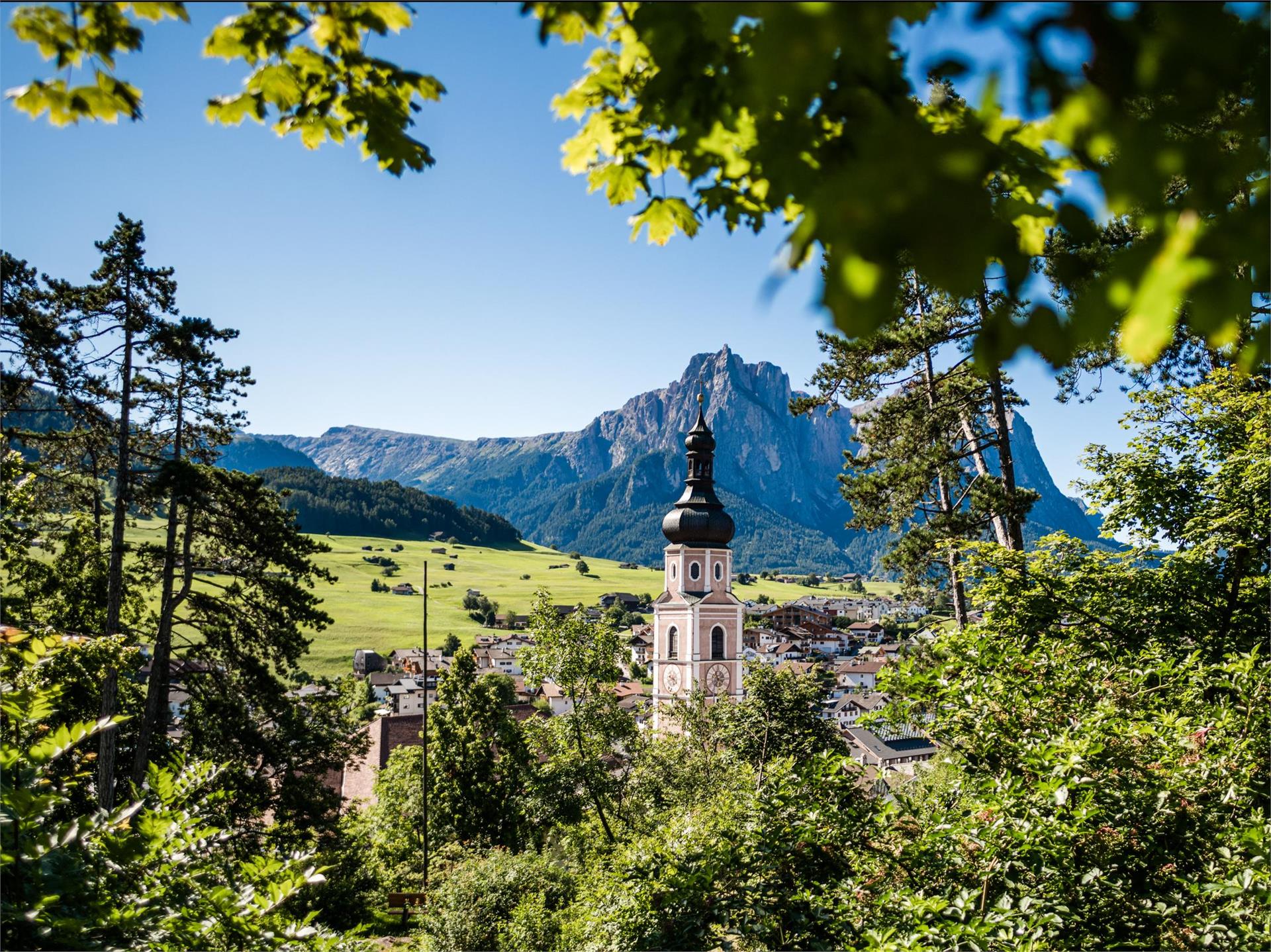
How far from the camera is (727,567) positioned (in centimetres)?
4800

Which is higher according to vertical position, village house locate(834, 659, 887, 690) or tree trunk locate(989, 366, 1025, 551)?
tree trunk locate(989, 366, 1025, 551)

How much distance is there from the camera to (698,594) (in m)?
47.1

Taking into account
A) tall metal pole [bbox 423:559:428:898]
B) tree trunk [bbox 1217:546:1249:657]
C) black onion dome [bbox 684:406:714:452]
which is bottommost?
tall metal pole [bbox 423:559:428:898]

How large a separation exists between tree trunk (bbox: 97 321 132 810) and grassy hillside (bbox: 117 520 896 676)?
157ft

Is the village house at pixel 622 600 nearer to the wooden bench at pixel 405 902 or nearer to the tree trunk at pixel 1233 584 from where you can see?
the wooden bench at pixel 405 902

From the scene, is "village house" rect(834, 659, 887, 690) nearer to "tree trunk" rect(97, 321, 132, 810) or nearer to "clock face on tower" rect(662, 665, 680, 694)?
"clock face on tower" rect(662, 665, 680, 694)

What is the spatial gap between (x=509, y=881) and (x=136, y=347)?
12.8 metres

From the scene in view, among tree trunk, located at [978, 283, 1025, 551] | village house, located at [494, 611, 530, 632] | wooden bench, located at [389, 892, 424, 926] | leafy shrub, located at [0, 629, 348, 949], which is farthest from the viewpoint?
village house, located at [494, 611, 530, 632]

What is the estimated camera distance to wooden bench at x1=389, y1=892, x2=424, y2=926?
17.8 m

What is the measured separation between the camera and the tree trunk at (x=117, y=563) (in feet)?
43.6

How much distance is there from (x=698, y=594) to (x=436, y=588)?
3134 inches

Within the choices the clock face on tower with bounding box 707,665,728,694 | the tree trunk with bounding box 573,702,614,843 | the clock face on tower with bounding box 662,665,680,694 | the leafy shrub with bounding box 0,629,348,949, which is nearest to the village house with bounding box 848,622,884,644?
the clock face on tower with bounding box 707,665,728,694

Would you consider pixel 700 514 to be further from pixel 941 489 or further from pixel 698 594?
pixel 941 489

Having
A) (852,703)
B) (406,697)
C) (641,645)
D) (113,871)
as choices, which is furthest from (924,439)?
(641,645)
